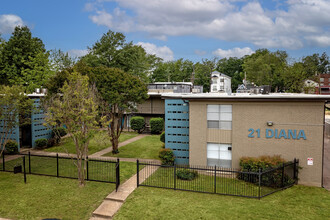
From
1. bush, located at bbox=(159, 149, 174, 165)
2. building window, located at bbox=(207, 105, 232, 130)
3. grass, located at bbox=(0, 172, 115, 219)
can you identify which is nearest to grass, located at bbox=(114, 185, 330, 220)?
grass, located at bbox=(0, 172, 115, 219)

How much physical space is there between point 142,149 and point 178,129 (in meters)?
6.64

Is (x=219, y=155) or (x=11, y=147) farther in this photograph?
(x=11, y=147)

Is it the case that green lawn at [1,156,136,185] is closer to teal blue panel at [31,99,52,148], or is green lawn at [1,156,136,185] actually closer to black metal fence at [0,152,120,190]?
black metal fence at [0,152,120,190]

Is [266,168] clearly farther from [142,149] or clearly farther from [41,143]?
[41,143]

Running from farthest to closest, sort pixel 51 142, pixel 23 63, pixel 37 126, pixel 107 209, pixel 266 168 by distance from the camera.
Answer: pixel 23 63 → pixel 51 142 → pixel 37 126 → pixel 266 168 → pixel 107 209

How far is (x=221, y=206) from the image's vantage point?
12.1 metres

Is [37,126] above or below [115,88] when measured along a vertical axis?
below

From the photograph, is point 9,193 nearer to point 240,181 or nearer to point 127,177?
point 127,177

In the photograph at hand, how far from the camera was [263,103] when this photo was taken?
1591 centimetres

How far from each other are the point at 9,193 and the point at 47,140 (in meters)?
12.1

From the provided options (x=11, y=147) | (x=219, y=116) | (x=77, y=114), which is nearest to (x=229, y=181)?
(x=219, y=116)

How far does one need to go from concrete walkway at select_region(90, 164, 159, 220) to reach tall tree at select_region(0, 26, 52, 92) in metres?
37.4

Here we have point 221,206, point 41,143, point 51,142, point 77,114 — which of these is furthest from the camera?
point 51,142

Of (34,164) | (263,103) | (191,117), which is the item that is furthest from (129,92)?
(263,103)
